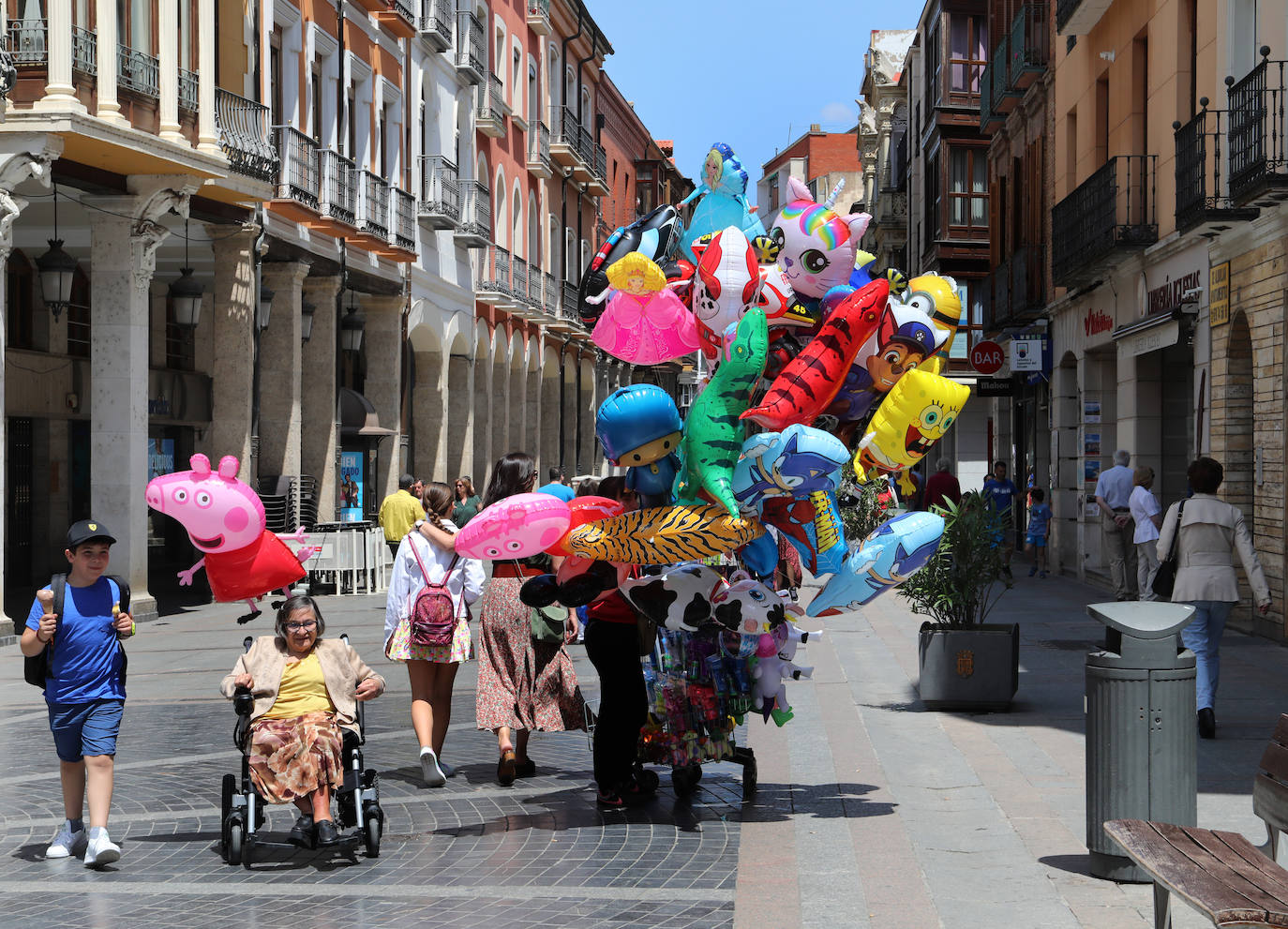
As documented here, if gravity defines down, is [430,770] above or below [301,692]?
below

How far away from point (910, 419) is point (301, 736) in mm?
3221

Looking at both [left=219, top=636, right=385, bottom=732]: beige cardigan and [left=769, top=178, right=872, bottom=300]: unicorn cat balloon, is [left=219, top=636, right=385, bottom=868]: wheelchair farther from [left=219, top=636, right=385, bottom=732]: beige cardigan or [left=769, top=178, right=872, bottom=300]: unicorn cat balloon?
[left=769, top=178, right=872, bottom=300]: unicorn cat balloon

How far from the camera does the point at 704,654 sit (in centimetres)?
766

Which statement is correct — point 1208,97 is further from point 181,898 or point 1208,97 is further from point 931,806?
point 181,898

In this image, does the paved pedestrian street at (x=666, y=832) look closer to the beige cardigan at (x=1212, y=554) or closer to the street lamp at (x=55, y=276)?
the beige cardigan at (x=1212, y=554)

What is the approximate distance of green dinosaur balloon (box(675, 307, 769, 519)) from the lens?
6.82 m

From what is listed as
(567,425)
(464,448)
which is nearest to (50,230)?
(464,448)

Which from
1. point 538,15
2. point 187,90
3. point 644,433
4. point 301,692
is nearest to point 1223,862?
point 644,433

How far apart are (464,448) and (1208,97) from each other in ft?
66.9

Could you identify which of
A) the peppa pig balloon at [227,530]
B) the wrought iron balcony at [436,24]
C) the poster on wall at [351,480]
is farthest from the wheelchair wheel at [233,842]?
the wrought iron balcony at [436,24]

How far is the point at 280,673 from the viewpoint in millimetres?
6879

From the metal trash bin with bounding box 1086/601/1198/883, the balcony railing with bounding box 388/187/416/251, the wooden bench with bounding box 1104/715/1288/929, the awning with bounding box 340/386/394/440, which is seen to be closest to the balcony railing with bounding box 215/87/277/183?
the awning with bounding box 340/386/394/440

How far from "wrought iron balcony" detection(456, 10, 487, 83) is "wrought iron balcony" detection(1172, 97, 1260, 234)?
61.4ft

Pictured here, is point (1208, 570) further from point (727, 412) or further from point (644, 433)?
point (644, 433)
